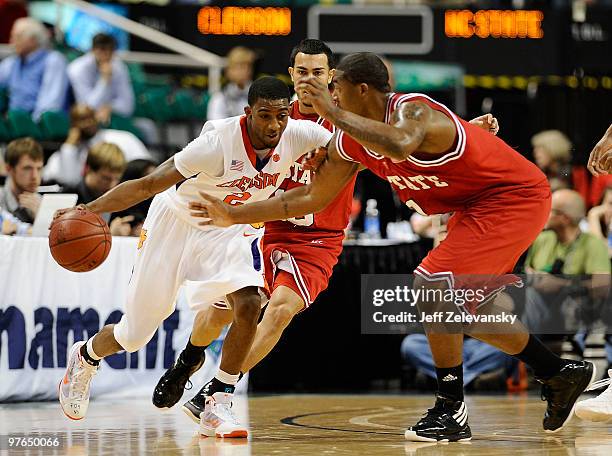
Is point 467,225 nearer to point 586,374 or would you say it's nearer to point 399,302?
point 586,374

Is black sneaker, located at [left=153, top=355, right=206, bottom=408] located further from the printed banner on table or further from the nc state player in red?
the printed banner on table

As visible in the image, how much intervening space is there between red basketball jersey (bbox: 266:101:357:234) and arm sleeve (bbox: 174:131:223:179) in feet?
2.97

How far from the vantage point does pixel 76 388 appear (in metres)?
7.04

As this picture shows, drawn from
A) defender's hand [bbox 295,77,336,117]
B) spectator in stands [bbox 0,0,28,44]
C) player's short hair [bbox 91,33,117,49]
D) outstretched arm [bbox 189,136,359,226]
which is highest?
spectator in stands [bbox 0,0,28,44]

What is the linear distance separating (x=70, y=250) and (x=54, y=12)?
10445 millimetres

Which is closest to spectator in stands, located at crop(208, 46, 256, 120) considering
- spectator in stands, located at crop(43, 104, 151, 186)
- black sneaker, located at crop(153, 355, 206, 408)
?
spectator in stands, located at crop(43, 104, 151, 186)

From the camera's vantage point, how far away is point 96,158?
10.0 m

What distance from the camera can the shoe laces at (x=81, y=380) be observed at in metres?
7.02

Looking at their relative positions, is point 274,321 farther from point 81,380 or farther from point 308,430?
point 81,380

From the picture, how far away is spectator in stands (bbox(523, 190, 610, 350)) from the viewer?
10.2 metres

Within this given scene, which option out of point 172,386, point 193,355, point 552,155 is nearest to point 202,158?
point 193,355

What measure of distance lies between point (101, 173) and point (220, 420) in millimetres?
3996

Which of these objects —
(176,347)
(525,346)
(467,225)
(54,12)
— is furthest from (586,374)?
(54,12)

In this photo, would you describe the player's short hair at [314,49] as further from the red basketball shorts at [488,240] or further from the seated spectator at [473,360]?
the seated spectator at [473,360]
